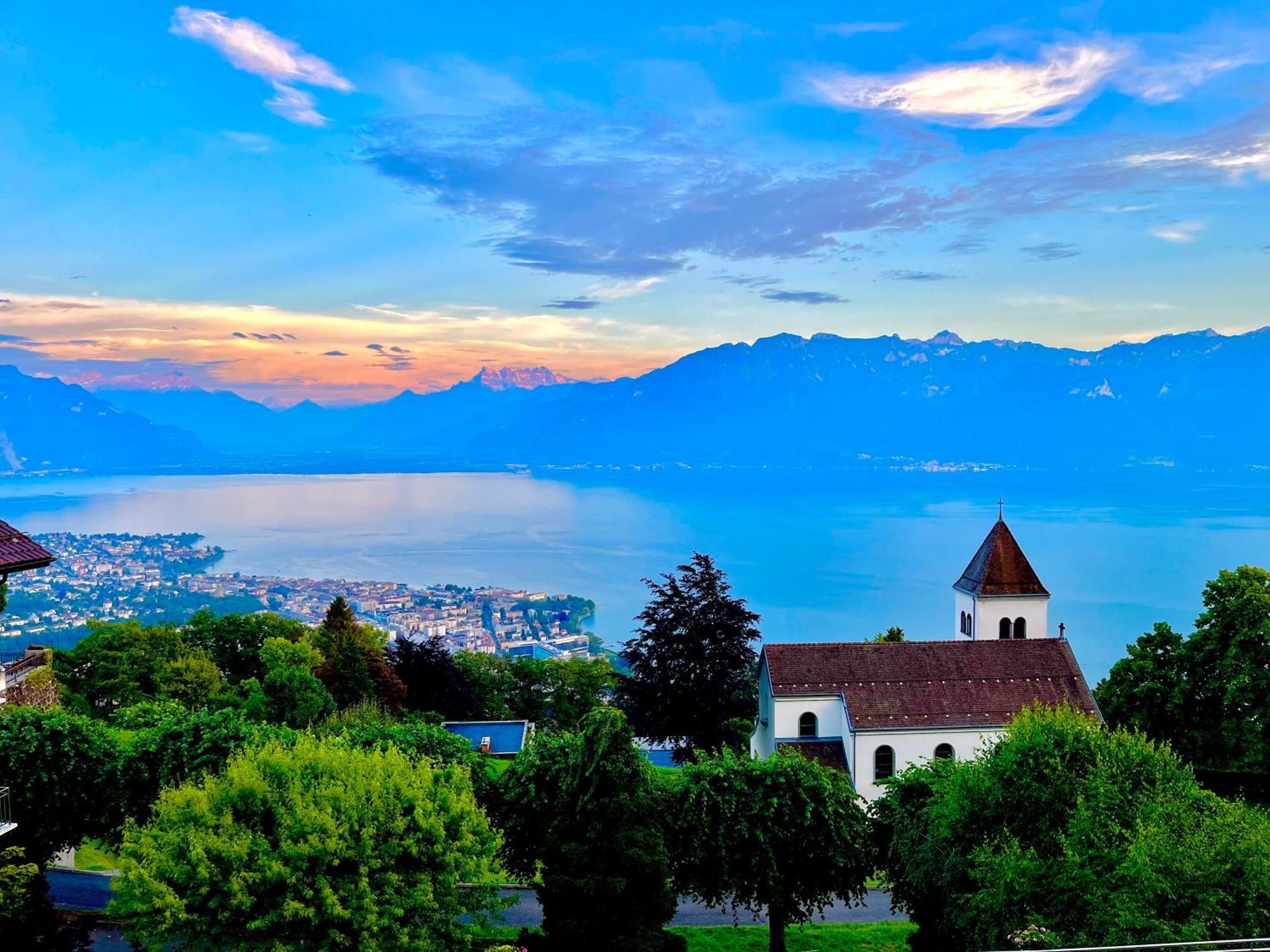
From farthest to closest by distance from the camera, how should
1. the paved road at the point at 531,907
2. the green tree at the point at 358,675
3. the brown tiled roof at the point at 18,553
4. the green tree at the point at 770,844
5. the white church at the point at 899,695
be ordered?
the green tree at the point at 358,675, the white church at the point at 899,695, the paved road at the point at 531,907, the green tree at the point at 770,844, the brown tiled roof at the point at 18,553

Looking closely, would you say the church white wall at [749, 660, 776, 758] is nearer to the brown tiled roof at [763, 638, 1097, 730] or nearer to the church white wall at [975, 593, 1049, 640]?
the brown tiled roof at [763, 638, 1097, 730]

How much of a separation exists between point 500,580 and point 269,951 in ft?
383

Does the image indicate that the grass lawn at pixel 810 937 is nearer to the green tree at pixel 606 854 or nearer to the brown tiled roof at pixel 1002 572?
the green tree at pixel 606 854

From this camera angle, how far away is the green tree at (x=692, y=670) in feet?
104

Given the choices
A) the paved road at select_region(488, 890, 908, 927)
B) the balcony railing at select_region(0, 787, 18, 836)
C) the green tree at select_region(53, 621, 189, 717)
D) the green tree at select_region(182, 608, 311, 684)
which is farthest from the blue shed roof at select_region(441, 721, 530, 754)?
the balcony railing at select_region(0, 787, 18, 836)

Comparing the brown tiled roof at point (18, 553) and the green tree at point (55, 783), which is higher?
the brown tiled roof at point (18, 553)

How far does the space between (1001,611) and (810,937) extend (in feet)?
56.0

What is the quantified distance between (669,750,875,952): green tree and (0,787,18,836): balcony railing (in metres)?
11.0

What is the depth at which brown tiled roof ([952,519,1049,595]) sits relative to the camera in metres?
32.3

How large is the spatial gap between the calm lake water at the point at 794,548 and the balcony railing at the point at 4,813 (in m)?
76.8

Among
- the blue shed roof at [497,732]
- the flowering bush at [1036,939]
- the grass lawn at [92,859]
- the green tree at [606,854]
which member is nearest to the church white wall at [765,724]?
the blue shed roof at [497,732]

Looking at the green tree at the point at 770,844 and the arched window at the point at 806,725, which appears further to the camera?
the arched window at the point at 806,725

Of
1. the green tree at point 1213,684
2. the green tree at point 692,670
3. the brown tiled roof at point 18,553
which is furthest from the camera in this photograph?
the green tree at point 692,670

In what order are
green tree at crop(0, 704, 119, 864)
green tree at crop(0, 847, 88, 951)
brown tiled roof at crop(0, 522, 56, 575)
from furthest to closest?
1. green tree at crop(0, 704, 119, 864)
2. green tree at crop(0, 847, 88, 951)
3. brown tiled roof at crop(0, 522, 56, 575)
